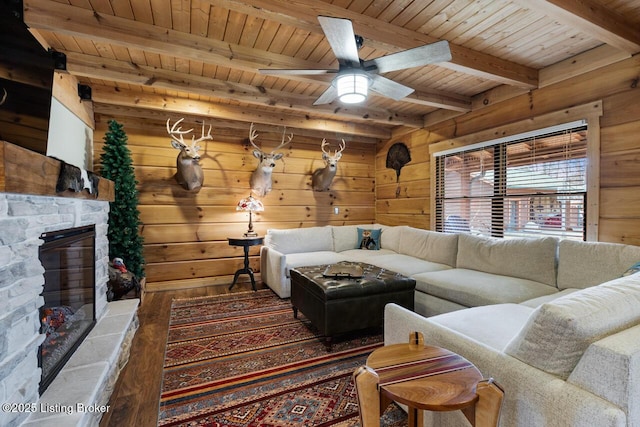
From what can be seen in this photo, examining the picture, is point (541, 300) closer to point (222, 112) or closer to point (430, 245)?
point (430, 245)

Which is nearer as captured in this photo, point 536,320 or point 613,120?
point 536,320

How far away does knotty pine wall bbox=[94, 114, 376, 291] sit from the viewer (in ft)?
13.8

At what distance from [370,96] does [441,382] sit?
356 centimetres

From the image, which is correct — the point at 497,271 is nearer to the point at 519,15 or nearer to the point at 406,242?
the point at 406,242

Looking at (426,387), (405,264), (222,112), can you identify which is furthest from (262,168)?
(426,387)

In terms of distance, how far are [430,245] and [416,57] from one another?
252 cm

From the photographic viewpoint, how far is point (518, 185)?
3.36m

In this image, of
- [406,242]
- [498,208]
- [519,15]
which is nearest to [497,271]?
[498,208]

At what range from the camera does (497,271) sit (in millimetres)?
3010

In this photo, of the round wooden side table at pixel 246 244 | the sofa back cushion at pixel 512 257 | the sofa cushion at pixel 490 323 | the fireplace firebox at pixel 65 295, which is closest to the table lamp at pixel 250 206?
the round wooden side table at pixel 246 244

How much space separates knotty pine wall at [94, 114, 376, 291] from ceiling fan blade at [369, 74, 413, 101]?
8.80ft

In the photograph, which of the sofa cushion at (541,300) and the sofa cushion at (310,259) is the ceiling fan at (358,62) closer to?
the sofa cushion at (541,300)

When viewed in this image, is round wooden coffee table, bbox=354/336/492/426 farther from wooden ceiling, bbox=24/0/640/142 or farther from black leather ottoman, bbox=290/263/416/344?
wooden ceiling, bbox=24/0/640/142

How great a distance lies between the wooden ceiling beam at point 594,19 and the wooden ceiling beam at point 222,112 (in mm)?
3200
